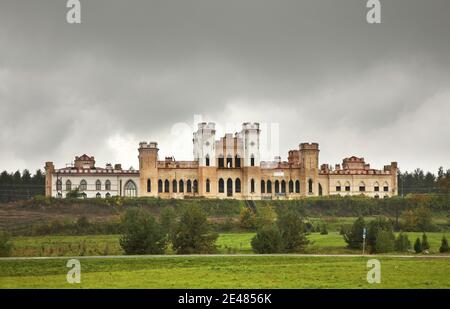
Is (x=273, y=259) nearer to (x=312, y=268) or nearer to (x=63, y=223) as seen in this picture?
(x=312, y=268)

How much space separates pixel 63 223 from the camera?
64500 mm

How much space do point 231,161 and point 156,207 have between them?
16.0 meters

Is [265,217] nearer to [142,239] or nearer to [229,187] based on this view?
[142,239]

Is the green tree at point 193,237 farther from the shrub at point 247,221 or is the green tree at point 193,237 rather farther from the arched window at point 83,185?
the arched window at point 83,185

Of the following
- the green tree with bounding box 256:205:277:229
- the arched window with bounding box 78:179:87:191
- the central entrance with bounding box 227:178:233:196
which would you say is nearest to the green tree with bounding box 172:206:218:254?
the green tree with bounding box 256:205:277:229

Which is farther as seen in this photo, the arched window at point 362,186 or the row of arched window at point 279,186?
the arched window at point 362,186

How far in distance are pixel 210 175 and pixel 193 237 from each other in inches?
1825

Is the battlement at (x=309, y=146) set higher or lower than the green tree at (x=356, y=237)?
higher

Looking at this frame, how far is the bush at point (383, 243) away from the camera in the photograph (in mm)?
45406

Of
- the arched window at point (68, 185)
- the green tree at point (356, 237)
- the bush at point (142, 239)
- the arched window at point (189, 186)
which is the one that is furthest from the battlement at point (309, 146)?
the bush at point (142, 239)

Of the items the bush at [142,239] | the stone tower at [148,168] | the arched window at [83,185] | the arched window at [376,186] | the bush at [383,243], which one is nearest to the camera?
the bush at [142,239]

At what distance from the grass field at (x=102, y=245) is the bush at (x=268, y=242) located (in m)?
1.67

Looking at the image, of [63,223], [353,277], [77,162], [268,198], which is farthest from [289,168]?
[353,277]

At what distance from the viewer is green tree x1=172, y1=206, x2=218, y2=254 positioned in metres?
44.8
